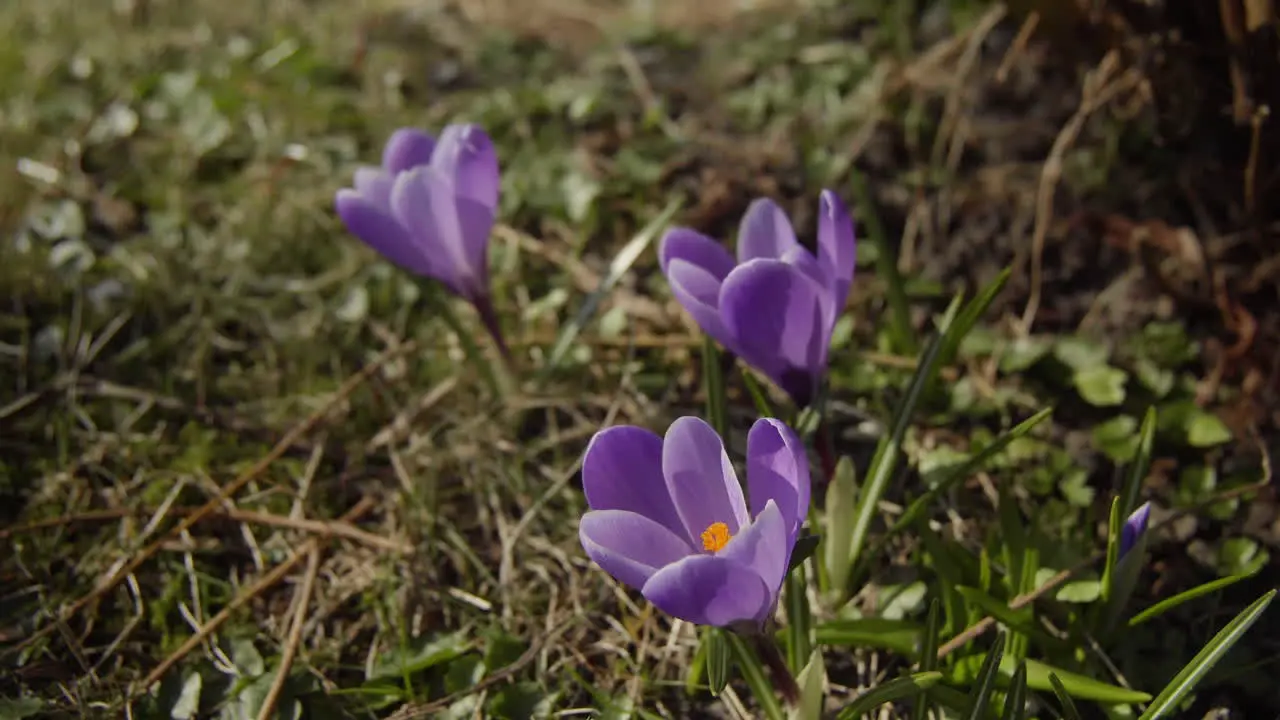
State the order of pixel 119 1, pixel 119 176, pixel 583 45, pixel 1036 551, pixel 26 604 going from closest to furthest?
pixel 1036 551 < pixel 26 604 < pixel 119 176 < pixel 583 45 < pixel 119 1

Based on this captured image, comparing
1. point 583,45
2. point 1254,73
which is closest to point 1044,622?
point 1254,73

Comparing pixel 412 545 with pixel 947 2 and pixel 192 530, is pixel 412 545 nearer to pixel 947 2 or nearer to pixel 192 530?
pixel 192 530

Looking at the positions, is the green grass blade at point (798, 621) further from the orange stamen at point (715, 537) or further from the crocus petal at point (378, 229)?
the crocus petal at point (378, 229)

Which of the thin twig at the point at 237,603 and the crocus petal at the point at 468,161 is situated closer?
the thin twig at the point at 237,603

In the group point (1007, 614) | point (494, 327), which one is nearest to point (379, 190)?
point (494, 327)

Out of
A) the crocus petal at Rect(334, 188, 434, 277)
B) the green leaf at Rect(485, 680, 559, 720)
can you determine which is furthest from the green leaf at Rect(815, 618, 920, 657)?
the crocus petal at Rect(334, 188, 434, 277)

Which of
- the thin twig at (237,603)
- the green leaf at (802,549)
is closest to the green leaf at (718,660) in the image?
the green leaf at (802,549)

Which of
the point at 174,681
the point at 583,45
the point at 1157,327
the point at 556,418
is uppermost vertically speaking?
the point at 583,45
